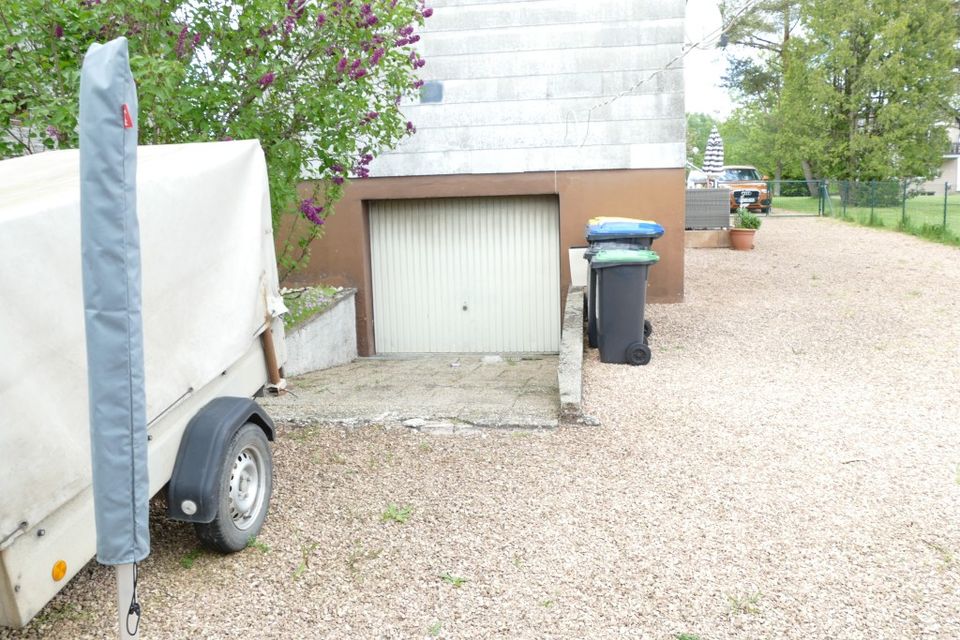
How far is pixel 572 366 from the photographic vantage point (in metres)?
6.98

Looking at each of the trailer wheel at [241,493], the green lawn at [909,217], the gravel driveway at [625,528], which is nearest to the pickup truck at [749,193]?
the green lawn at [909,217]

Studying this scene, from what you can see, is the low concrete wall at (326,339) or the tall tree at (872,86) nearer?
the low concrete wall at (326,339)

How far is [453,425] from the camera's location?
6195mm

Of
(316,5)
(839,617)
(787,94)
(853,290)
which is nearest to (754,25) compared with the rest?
(787,94)

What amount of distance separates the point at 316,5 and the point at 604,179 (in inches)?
220

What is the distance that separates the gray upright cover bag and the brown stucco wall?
29.8ft

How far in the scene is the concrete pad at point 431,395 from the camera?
249 inches

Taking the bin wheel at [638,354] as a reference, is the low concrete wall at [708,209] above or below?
above

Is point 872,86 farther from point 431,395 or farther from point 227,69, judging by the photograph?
point 227,69

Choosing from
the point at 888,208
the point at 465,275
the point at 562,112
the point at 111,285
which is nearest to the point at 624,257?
the point at 562,112

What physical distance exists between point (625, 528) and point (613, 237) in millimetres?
4641

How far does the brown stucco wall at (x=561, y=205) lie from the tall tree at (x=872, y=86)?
1986cm

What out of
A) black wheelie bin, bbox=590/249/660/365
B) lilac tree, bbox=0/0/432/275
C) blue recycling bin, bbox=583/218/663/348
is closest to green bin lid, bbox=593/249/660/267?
black wheelie bin, bbox=590/249/660/365

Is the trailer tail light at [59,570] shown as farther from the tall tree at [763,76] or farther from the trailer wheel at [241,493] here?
the tall tree at [763,76]
